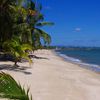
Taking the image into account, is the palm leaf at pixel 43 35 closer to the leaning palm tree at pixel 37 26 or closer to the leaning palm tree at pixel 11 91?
the leaning palm tree at pixel 37 26

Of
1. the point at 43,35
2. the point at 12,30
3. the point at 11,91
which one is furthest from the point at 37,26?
the point at 11,91

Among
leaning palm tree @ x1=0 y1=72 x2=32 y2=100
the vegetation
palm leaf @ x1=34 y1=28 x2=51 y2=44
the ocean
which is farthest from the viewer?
palm leaf @ x1=34 y1=28 x2=51 y2=44

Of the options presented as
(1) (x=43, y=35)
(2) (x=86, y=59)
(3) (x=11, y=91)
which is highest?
(1) (x=43, y=35)

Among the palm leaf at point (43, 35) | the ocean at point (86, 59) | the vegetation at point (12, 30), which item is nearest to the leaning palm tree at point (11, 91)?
the vegetation at point (12, 30)

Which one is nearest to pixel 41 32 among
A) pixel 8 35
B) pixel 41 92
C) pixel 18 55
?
pixel 8 35

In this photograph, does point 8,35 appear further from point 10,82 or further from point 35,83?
point 10,82

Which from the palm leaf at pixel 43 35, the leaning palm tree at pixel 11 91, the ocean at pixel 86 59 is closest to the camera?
the leaning palm tree at pixel 11 91

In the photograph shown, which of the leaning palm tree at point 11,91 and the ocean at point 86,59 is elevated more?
the leaning palm tree at point 11,91

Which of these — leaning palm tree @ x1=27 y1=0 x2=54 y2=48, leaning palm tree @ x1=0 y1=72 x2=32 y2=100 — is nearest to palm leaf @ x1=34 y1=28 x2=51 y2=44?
leaning palm tree @ x1=27 y1=0 x2=54 y2=48

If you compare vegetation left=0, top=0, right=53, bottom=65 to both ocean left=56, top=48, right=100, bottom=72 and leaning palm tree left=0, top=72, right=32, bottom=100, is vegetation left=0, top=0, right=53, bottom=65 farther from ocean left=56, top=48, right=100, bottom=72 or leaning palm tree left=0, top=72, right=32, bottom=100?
leaning palm tree left=0, top=72, right=32, bottom=100

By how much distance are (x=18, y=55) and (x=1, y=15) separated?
Result: 3.56m

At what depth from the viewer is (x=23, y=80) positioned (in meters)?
13.2

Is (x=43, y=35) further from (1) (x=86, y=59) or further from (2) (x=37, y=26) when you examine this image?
(1) (x=86, y=59)

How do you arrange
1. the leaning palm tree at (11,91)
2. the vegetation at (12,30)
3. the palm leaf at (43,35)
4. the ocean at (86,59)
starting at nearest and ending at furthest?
1. the leaning palm tree at (11,91)
2. the vegetation at (12,30)
3. the ocean at (86,59)
4. the palm leaf at (43,35)
